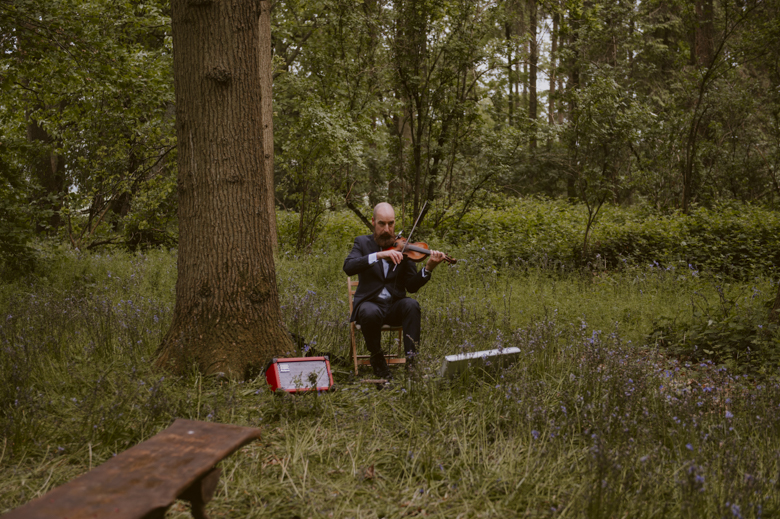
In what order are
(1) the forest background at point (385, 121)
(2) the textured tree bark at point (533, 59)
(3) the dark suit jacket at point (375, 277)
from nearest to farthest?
1. (3) the dark suit jacket at point (375, 277)
2. (1) the forest background at point (385, 121)
3. (2) the textured tree bark at point (533, 59)

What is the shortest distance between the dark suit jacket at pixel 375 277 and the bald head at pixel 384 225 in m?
0.11

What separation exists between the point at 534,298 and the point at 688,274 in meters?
2.55

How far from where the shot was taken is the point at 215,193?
4277 millimetres

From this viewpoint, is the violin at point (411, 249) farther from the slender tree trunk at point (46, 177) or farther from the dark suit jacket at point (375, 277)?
the slender tree trunk at point (46, 177)

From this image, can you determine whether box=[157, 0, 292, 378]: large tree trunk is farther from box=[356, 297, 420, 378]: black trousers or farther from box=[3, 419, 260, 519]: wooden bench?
box=[3, 419, 260, 519]: wooden bench

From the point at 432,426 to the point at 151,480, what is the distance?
198 cm

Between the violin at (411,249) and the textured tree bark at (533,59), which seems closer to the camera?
the violin at (411,249)

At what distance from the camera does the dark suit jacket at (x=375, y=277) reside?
5047mm

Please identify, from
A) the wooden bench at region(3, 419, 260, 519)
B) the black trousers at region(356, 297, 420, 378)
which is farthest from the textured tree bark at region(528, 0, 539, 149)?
the wooden bench at region(3, 419, 260, 519)

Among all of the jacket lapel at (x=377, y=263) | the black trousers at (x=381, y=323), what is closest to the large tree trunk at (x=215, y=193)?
the black trousers at (x=381, y=323)

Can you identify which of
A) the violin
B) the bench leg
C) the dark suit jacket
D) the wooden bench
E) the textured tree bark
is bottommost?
the bench leg

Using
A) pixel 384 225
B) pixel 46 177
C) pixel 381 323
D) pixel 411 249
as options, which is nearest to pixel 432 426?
pixel 381 323

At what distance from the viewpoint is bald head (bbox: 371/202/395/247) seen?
509 cm

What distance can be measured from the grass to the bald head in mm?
1055
